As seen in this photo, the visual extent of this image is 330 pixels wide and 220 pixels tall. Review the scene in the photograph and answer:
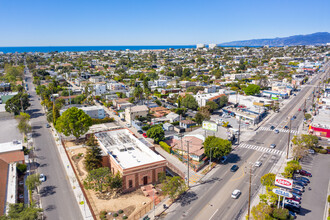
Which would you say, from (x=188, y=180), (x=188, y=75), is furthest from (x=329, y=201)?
(x=188, y=75)

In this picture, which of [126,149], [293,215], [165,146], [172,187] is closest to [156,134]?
[165,146]

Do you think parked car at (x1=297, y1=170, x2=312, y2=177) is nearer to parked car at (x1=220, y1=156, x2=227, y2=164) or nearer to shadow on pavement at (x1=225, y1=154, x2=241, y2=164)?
shadow on pavement at (x1=225, y1=154, x2=241, y2=164)

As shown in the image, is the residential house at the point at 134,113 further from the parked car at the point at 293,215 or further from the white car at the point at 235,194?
the parked car at the point at 293,215

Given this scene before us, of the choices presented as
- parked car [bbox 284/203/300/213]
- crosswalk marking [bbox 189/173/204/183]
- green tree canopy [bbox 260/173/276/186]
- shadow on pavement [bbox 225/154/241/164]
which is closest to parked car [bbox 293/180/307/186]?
green tree canopy [bbox 260/173/276/186]

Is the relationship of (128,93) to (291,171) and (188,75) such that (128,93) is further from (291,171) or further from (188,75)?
(291,171)

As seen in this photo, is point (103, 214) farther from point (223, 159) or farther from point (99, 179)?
point (223, 159)
